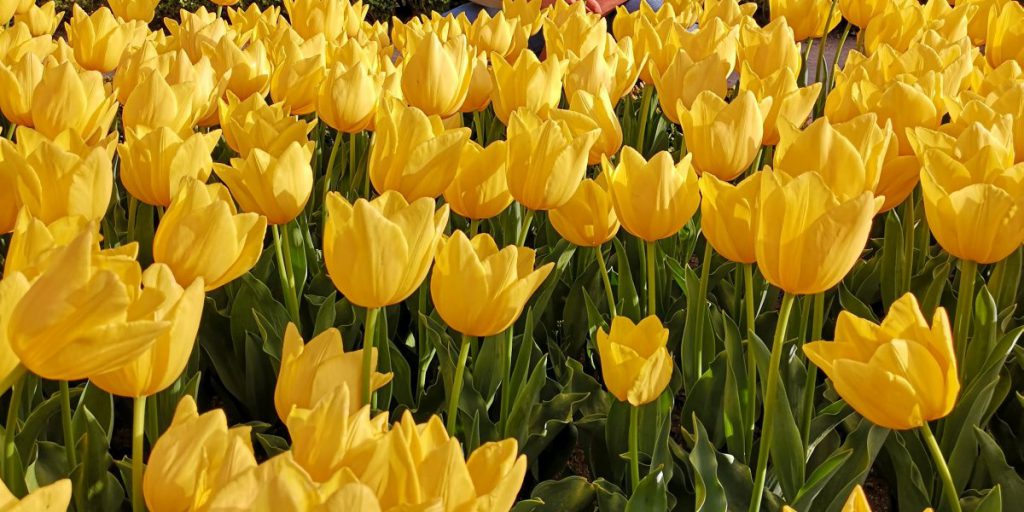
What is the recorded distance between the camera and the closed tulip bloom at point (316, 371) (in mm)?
1093

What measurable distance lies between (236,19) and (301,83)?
3.54 feet

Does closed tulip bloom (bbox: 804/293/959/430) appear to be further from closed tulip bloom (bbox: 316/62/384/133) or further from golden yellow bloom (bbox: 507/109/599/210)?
closed tulip bloom (bbox: 316/62/384/133)

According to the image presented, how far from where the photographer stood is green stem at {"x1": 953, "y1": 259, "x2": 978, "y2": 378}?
151cm

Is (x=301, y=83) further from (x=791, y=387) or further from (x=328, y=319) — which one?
(x=791, y=387)

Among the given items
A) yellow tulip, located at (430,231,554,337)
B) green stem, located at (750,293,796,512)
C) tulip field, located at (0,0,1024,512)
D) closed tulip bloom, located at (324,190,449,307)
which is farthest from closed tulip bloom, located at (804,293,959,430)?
closed tulip bloom, located at (324,190,449,307)

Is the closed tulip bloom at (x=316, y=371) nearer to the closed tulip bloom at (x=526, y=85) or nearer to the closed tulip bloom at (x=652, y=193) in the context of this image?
the closed tulip bloom at (x=652, y=193)

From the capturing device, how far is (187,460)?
908 mm

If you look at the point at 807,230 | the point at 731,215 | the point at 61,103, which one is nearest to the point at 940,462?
the point at 807,230

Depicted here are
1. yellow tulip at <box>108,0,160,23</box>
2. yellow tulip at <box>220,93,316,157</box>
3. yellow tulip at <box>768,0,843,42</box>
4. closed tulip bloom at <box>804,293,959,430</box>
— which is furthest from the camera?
yellow tulip at <box>108,0,160,23</box>

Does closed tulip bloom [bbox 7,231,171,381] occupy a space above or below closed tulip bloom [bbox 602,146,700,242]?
above

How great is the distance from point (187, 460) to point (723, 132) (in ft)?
3.47

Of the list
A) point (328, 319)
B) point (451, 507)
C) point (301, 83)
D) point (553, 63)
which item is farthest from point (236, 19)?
point (451, 507)

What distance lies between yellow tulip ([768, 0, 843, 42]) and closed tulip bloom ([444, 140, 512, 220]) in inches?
60.9

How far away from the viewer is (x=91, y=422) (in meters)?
1.40
